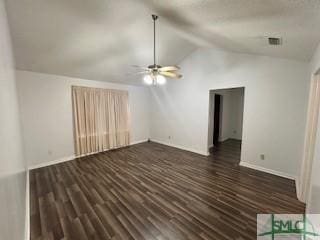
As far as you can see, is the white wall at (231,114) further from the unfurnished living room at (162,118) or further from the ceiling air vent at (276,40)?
the ceiling air vent at (276,40)

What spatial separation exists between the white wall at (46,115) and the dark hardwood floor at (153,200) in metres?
0.48

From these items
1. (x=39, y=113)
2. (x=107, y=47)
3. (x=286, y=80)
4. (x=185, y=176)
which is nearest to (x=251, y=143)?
(x=286, y=80)

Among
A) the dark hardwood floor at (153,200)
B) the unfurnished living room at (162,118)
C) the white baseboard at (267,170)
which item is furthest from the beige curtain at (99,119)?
the white baseboard at (267,170)

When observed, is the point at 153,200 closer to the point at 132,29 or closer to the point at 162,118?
the point at 132,29

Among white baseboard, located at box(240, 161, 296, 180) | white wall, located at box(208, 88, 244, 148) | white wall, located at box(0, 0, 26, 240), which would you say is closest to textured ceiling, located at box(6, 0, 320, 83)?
white wall, located at box(0, 0, 26, 240)

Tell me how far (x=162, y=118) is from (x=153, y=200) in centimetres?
386

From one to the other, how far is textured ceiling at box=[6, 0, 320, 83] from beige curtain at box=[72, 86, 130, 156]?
Result: 729mm

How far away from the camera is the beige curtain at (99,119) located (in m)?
4.56

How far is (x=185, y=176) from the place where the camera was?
3387 millimetres

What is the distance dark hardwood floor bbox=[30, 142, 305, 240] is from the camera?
6.38 feet

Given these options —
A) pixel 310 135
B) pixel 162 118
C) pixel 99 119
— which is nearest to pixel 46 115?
pixel 99 119

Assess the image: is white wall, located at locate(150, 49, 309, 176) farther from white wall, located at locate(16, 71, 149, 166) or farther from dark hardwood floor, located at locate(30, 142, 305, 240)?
white wall, located at locate(16, 71, 149, 166)

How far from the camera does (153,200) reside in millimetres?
2541

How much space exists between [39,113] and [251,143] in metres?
5.42
